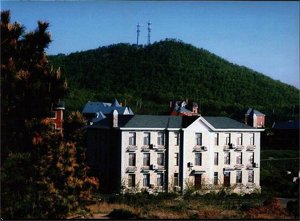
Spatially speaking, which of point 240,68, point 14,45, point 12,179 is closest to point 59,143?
point 12,179

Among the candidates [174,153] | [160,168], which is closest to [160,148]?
[174,153]

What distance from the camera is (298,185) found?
9.48 metres

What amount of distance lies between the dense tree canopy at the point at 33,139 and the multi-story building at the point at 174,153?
265 centimetres

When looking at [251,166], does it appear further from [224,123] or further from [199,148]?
[199,148]

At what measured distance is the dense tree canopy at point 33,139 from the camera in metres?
7.01

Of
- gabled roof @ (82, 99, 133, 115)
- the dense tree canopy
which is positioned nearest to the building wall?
gabled roof @ (82, 99, 133, 115)

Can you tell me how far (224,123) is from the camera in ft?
34.3

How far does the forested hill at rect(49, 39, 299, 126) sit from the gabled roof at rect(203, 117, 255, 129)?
15cm

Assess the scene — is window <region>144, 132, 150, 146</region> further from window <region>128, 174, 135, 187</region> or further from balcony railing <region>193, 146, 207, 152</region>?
balcony railing <region>193, 146, 207, 152</region>

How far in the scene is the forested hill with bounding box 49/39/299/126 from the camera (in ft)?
32.7

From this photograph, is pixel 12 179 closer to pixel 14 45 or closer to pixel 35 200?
pixel 35 200

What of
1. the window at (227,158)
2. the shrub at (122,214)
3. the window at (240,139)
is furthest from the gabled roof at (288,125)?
the shrub at (122,214)

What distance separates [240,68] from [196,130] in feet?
5.22

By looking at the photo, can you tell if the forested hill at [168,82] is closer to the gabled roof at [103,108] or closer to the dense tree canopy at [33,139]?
the gabled roof at [103,108]
